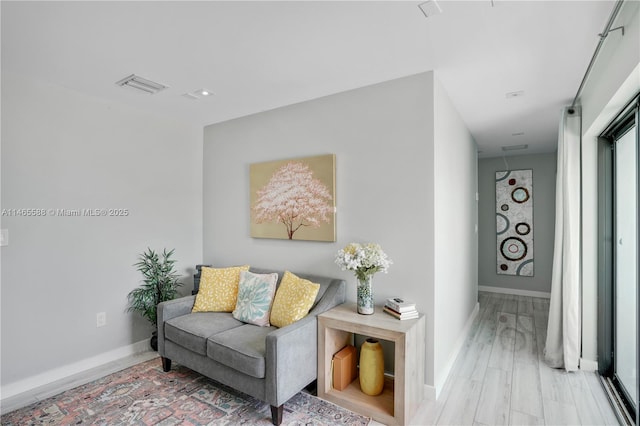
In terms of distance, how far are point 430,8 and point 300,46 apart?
2.69ft

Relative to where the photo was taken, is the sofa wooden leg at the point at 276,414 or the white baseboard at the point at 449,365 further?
the white baseboard at the point at 449,365

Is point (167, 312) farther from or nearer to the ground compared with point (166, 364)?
farther from the ground

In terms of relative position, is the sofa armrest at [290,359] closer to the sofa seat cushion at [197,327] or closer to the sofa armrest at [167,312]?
the sofa seat cushion at [197,327]

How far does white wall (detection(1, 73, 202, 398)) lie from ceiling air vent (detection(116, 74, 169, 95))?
54 cm

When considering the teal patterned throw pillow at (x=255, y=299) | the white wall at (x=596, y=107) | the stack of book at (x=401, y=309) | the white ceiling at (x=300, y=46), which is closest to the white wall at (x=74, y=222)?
the white ceiling at (x=300, y=46)

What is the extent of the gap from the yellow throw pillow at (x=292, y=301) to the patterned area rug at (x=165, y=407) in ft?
1.93

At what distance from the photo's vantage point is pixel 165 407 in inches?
93.0

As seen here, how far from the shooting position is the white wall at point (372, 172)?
251cm

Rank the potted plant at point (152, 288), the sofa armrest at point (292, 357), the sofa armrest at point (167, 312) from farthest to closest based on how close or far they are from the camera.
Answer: the potted plant at point (152, 288), the sofa armrest at point (167, 312), the sofa armrest at point (292, 357)

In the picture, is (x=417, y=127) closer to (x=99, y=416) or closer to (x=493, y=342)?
(x=493, y=342)

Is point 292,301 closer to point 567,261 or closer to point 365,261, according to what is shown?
point 365,261

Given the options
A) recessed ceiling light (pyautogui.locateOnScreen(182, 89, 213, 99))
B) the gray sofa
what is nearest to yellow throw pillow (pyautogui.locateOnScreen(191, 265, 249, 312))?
the gray sofa

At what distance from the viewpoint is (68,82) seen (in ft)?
9.02

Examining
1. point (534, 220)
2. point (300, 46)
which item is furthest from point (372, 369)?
point (534, 220)
